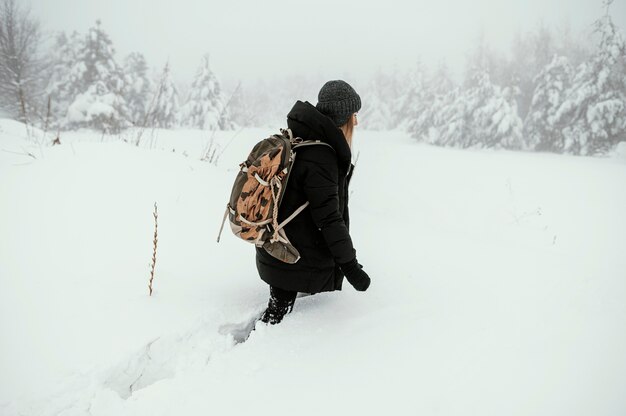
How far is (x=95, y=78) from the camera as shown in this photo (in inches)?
941

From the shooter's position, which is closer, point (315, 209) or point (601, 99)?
point (315, 209)

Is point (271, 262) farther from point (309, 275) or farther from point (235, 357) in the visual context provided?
point (235, 357)

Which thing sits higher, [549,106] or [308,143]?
[549,106]

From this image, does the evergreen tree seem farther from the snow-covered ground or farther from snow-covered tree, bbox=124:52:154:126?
the snow-covered ground

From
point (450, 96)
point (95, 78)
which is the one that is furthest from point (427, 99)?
point (95, 78)

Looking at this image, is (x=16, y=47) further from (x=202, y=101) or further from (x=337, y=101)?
(x=337, y=101)

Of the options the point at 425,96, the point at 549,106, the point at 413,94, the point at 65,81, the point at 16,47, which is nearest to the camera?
the point at 16,47

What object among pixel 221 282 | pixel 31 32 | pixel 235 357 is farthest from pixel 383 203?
pixel 31 32

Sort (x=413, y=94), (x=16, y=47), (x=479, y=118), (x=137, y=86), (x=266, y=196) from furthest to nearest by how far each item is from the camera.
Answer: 1. (x=413, y=94)
2. (x=137, y=86)
3. (x=479, y=118)
4. (x=16, y=47)
5. (x=266, y=196)

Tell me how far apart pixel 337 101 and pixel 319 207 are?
2.29 ft

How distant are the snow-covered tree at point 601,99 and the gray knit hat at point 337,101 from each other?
24.3 metres

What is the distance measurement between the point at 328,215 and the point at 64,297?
1860 millimetres

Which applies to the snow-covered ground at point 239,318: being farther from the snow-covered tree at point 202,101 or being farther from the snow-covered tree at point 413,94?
the snow-covered tree at point 413,94

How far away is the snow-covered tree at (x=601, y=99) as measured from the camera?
19.5 m
